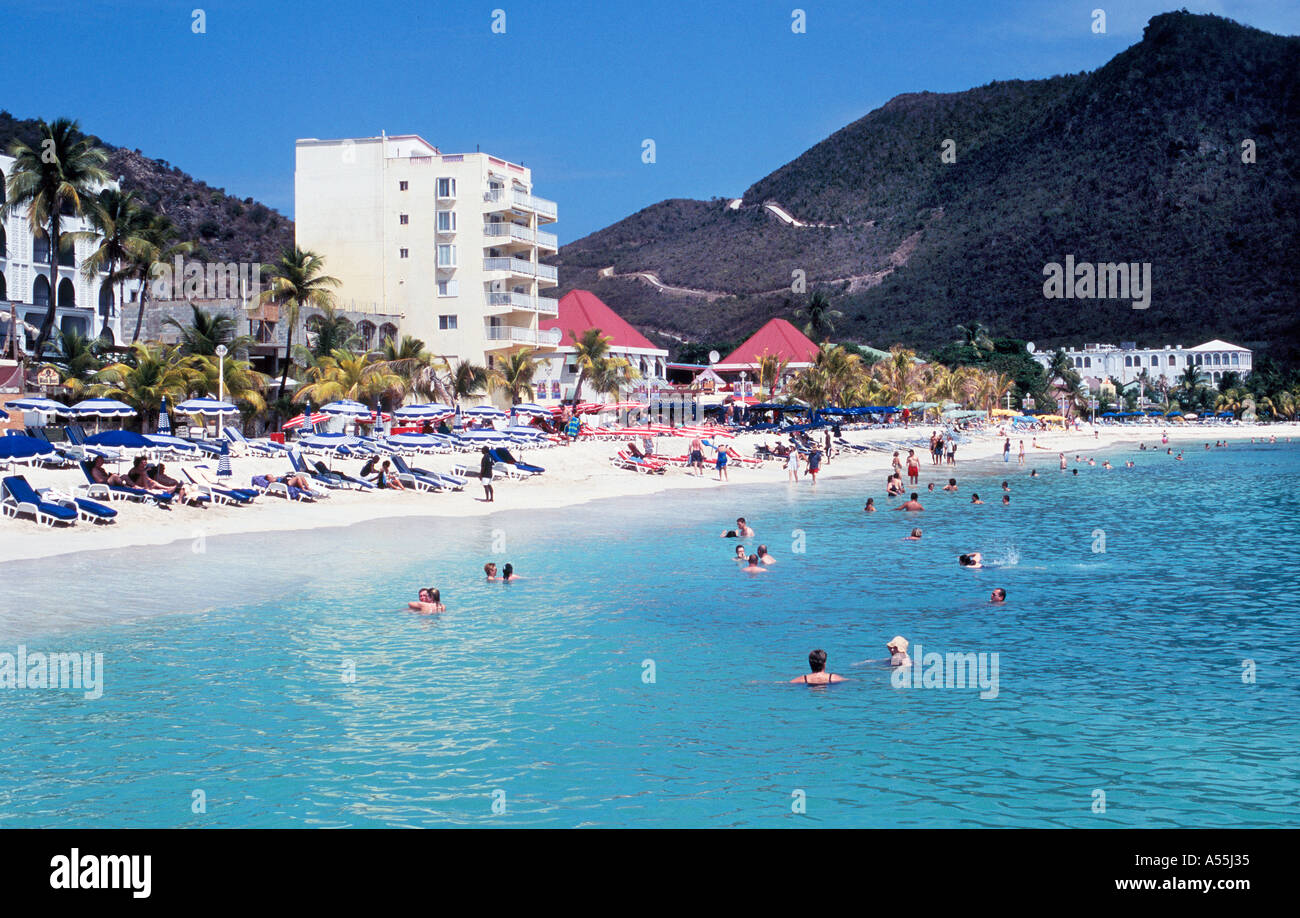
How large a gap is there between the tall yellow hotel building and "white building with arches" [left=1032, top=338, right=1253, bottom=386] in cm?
8237

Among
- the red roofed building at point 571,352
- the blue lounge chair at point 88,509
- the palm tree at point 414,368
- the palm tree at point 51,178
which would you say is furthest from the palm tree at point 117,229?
the red roofed building at point 571,352

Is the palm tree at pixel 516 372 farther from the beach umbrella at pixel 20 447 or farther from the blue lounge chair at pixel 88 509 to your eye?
the blue lounge chair at pixel 88 509

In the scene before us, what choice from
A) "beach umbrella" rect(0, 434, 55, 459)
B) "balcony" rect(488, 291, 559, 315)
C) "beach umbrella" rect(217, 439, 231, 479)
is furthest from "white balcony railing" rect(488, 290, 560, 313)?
"beach umbrella" rect(0, 434, 55, 459)

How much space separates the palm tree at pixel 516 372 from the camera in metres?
58.0

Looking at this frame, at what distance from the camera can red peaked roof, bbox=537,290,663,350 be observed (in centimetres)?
8156

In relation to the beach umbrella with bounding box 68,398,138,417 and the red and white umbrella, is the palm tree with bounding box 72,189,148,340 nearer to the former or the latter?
the red and white umbrella

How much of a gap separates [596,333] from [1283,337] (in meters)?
103

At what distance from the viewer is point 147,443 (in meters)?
31.8

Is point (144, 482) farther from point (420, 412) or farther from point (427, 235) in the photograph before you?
point (427, 235)

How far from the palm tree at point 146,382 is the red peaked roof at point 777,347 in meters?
63.5
